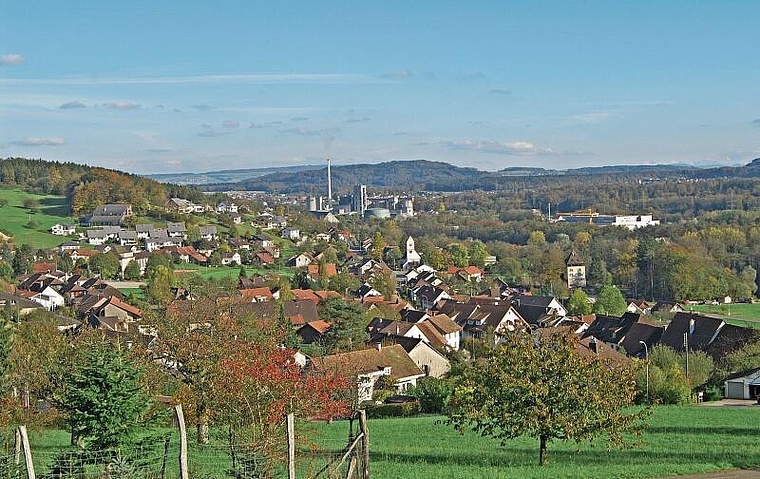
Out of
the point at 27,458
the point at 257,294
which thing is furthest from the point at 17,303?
the point at 27,458

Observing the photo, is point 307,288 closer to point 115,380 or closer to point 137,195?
point 137,195

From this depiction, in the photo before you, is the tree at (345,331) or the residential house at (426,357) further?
the tree at (345,331)

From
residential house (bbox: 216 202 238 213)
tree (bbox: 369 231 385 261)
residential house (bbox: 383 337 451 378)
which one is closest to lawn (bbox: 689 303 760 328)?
residential house (bbox: 383 337 451 378)

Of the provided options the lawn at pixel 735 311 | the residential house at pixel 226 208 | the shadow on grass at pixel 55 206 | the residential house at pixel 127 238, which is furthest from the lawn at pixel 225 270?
the lawn at pixel 735 311

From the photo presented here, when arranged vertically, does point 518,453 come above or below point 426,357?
above

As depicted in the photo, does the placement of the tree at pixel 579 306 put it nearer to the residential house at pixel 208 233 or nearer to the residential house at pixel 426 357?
the residential house at pixel 426 357

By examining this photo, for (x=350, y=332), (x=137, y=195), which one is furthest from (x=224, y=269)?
(x=350, y=332)

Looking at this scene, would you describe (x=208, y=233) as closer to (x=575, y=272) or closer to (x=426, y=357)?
(x=575, y=272)
